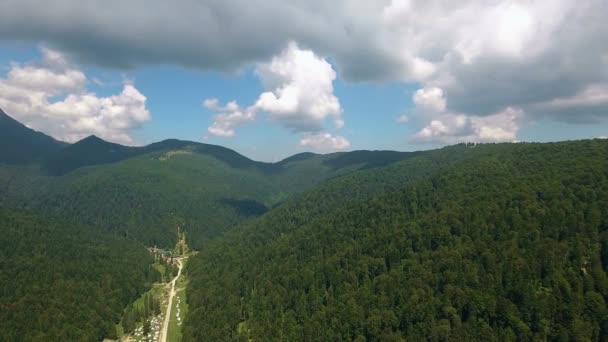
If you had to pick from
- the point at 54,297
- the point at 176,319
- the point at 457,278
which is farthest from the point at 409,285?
the point at 54,297

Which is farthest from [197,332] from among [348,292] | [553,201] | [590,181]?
[590,181]

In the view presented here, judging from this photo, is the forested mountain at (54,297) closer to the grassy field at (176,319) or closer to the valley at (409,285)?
the valley at (409,285)

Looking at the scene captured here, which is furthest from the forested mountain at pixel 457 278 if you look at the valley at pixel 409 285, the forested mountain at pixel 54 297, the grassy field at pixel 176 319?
the forested mountain at pixel 54 297

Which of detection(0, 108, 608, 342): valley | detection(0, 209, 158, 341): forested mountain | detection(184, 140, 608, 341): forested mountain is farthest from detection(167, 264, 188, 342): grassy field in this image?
detection(0, 209, 158, 341): forested mountain

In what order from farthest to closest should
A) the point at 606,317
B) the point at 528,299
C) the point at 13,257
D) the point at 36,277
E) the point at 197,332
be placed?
1. the point at 13,257
2. the point at 36,277
3. the point at 197,332
4. the point at 528,299
5. the point at 606,317

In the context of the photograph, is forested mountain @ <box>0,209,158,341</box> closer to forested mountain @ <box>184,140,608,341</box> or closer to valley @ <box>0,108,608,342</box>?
valley @ <box>0,108,608,342</box>

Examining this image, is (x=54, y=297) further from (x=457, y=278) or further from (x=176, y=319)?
(x=457, y=278)

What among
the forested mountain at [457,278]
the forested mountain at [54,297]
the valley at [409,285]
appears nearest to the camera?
the forested mountain at [457,278]

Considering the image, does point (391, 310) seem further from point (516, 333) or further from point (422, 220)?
point (422, 220)
